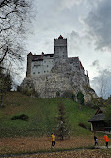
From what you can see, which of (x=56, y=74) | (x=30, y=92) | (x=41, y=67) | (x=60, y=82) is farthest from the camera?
(x=41, y=67)

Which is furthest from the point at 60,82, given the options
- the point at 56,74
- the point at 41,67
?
the point at 41,67

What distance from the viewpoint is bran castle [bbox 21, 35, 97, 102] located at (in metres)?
63.2

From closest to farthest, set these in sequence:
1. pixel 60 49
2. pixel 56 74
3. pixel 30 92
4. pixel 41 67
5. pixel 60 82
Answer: pixel 30 92 → pixel 60 82 → pixel 56 74 → pixel 41 67 → pixel 60 49

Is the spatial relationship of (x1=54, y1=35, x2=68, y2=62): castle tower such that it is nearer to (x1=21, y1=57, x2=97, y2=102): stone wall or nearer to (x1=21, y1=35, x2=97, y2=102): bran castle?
(x1=21, y1=35, x2=97, y2=102): bran castle

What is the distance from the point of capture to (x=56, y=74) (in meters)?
67.4

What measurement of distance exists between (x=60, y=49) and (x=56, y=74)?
1515cm

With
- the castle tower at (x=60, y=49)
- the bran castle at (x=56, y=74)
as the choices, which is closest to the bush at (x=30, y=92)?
the bran castle at (x=56, y=74)

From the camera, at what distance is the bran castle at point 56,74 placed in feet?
208

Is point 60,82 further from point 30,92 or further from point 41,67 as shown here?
point 30,92

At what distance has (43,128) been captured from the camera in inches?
997

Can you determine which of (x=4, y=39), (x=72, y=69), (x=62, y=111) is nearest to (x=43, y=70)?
(x=72, y=69)

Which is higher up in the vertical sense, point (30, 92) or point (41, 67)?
point (41, 67)

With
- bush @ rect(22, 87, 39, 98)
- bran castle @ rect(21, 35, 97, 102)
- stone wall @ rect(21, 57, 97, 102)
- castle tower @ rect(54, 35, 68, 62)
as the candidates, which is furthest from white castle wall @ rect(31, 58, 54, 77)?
bush @ rect(22, 87, 39, 98)

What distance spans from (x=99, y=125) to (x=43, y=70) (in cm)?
4441
